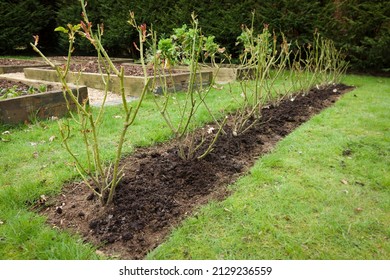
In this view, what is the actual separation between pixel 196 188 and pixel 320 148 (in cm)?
175

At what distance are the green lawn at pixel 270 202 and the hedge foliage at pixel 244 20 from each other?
21.4 feet

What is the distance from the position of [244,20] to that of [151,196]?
9.19 meters

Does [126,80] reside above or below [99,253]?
above

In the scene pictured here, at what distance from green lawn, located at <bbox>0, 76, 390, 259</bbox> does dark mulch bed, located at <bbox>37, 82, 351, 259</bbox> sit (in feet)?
0.38

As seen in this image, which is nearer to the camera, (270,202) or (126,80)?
(270,202)

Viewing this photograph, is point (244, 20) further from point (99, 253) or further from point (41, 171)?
point (99, 253)

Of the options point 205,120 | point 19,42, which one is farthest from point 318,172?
point 19,42

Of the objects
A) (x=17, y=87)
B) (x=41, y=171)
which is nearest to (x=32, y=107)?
(x=17, y=87)

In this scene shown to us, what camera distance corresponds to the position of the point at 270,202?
2.52m

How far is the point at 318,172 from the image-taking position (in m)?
3.04

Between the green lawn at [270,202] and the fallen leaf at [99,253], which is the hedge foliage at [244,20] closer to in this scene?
the green lawn at [270,202]

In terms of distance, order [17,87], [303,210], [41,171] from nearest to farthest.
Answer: [303,210] < [41,171] < [17,87]

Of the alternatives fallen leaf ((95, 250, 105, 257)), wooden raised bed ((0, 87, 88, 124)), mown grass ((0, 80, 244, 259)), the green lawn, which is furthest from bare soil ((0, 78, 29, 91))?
fallen leaf ((95, 250, 105, 257))
